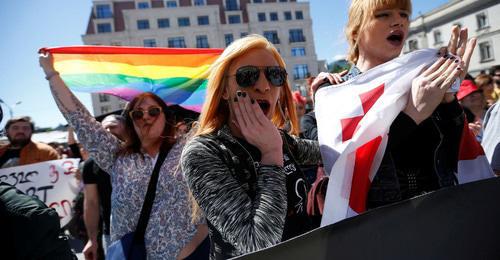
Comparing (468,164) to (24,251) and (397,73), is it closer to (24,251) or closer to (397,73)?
(397,73)

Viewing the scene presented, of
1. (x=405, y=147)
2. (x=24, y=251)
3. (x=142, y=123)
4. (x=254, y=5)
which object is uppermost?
(x=254, y=5)

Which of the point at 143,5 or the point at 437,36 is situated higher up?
the point at 143,5

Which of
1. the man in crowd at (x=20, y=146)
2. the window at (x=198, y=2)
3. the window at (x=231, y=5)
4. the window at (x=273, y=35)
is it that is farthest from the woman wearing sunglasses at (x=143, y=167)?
the window at (x=231, y=5)

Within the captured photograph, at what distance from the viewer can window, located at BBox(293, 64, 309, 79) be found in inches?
1976

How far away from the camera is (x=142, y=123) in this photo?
2545mm

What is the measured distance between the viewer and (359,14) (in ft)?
4.77

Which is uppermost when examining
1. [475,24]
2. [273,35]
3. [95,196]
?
[273,35]

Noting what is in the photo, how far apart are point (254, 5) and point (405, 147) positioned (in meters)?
51.9

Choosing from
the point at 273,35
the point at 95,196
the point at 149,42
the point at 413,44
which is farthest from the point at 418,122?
the point at 273,35

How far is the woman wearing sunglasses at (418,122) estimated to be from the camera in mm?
1100

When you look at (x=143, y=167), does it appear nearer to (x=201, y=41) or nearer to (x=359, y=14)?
(x=359, y=14)

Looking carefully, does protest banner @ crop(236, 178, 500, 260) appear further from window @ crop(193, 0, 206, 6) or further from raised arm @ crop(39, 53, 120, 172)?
window @ crop(193, 0, 206, 6)

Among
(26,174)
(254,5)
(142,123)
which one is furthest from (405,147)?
(254,5)

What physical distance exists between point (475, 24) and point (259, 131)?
4389cm
